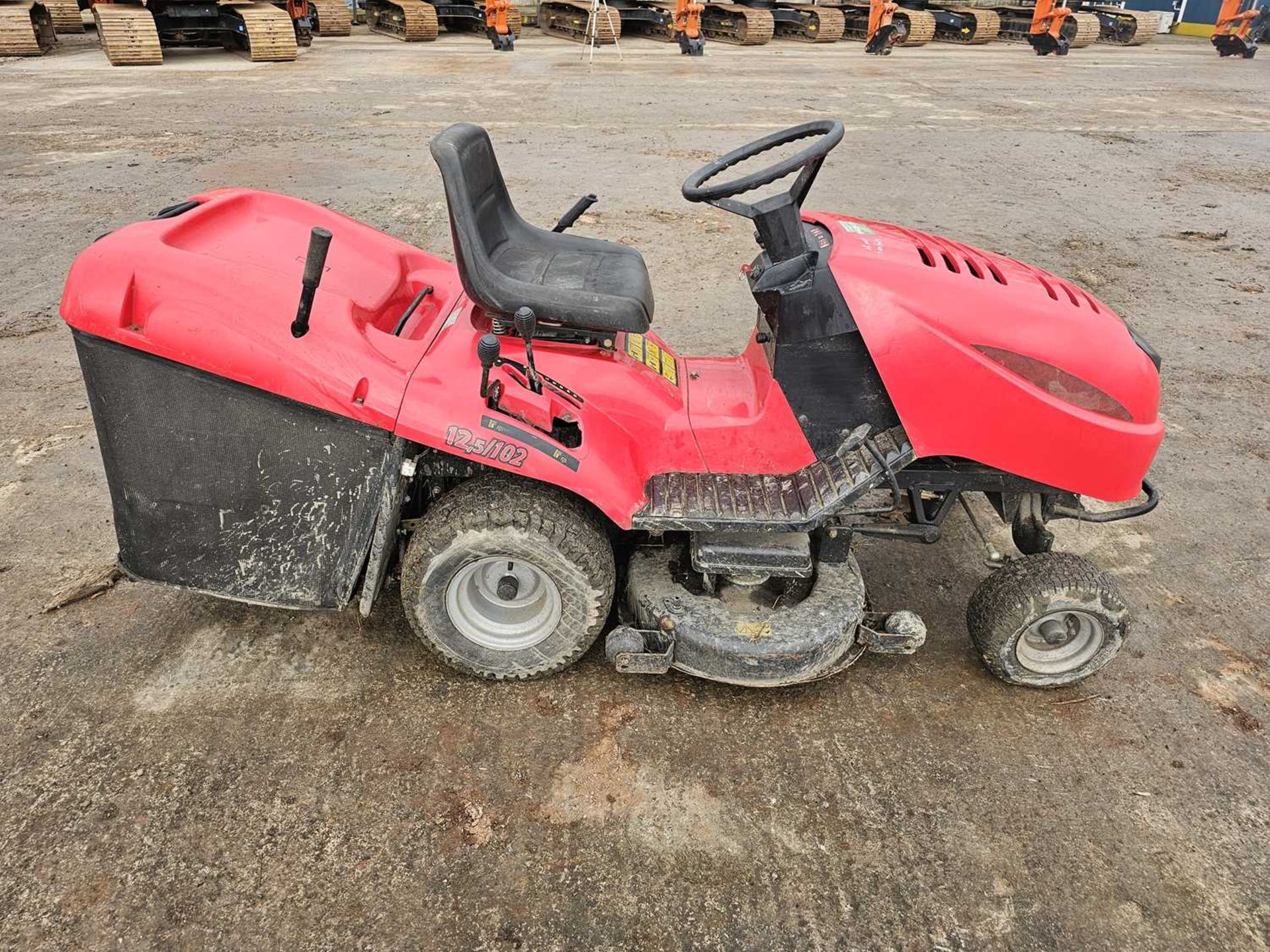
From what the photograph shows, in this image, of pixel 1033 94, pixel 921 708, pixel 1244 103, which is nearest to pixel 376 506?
pixel 921 708

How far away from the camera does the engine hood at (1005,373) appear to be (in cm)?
218

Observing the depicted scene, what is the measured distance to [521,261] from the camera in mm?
2672

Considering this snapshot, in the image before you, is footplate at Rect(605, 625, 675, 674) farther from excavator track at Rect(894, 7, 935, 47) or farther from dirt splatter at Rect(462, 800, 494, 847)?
excavator track at Rect(894, 7, 935, 47)

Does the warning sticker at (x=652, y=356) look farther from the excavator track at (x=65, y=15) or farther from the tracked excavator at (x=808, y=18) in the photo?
the excavator track at (x=65, y=15)

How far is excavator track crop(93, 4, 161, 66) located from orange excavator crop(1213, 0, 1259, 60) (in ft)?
61.9

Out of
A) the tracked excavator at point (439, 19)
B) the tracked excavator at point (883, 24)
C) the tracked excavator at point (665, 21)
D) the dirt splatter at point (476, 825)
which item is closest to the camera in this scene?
the dirt splatter at point (476, 825)

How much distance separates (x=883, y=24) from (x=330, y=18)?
9983 mm

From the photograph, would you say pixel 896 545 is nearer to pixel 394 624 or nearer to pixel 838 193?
pixel 394 624

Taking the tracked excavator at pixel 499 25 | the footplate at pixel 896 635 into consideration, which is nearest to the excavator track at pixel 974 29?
the tracked excavator at pixel 499 25

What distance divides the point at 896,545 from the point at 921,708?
87 cm

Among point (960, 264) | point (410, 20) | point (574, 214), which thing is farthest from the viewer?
point (410, 20)

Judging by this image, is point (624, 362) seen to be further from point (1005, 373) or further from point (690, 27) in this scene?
point (690, 27)

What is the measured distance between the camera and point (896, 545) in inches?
127

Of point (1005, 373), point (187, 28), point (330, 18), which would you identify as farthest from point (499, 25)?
point (1005, 373)
